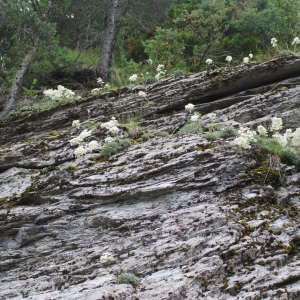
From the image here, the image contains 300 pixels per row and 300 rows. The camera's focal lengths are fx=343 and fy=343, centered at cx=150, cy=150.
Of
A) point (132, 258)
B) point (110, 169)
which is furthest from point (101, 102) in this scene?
point (132, 258)

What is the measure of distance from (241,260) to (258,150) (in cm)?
243

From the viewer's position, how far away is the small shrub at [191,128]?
758cm

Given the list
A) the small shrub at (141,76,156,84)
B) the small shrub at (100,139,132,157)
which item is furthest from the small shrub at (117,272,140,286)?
the small shrub at (141,76,156,84)

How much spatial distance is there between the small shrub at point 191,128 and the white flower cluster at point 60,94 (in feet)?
13.5

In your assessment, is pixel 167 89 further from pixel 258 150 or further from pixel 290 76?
pixel 258 150

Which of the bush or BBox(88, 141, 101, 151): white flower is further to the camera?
the bush

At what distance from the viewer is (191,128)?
303 inches

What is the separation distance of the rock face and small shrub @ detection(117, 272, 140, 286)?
0.25 feet

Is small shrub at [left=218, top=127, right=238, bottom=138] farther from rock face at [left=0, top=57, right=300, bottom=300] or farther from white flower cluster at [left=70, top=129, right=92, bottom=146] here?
white flower cluster at [left=70, top=129, right=92, bottom=146]

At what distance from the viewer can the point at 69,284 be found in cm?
505

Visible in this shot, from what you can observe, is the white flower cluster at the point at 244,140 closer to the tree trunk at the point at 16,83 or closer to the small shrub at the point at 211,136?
the small shrub at the point at 211,136

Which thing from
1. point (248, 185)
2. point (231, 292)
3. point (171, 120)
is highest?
point (171, 120)

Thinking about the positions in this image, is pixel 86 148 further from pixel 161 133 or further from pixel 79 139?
pixel 161 133

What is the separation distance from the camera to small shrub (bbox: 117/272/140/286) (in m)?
4.72
